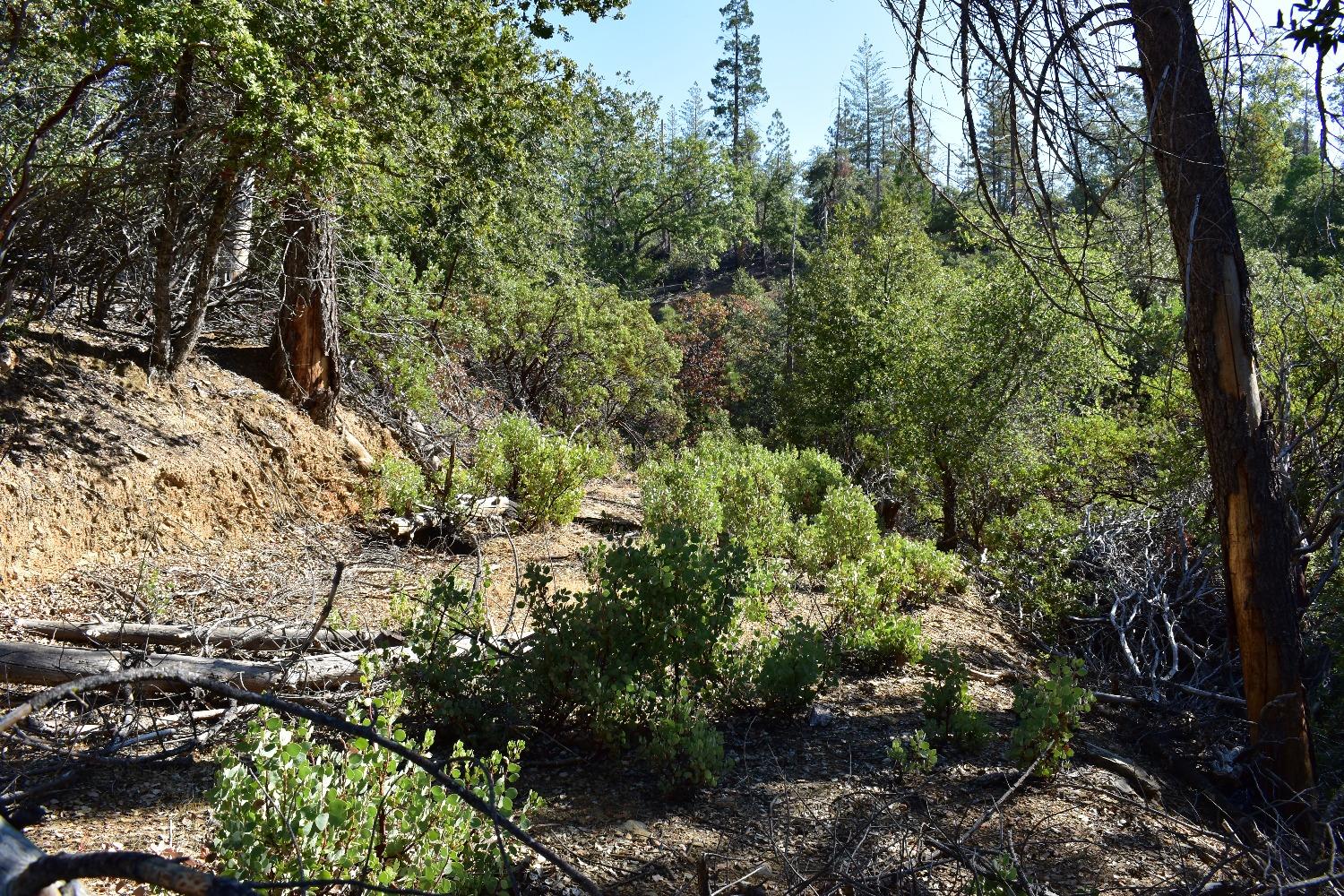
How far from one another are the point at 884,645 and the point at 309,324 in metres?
5.61

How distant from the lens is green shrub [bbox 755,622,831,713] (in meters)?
4.24

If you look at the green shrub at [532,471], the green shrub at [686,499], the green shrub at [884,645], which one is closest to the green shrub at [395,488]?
the green shrub at [532,471]

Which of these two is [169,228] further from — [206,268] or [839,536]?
[839,536]

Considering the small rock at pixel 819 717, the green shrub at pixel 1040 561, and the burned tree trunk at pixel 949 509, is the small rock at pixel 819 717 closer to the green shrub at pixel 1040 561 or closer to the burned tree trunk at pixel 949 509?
the green shrub at pixel 1040 561

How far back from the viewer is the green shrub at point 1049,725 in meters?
3.63

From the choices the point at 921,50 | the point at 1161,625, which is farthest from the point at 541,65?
the point at 1161,625

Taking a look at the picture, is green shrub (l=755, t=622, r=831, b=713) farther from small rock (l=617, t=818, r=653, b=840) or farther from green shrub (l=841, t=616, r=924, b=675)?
small rock (l=617, t=818, r=653, b=840)

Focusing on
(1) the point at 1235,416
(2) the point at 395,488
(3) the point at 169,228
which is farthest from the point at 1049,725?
(3) the point at 169,228

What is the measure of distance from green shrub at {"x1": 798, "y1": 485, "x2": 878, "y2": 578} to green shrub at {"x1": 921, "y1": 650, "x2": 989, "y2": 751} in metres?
2.82

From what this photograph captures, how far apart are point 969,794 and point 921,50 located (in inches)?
117

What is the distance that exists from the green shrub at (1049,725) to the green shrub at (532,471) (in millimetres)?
4983

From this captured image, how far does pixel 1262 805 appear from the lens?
3963 mm

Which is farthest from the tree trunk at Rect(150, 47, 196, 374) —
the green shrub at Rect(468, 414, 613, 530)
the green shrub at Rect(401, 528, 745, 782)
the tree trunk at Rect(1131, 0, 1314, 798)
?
the tree trunk at Rect(1131, 0, 1314, 798)

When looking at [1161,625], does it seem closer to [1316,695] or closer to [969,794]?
[1316,695]
